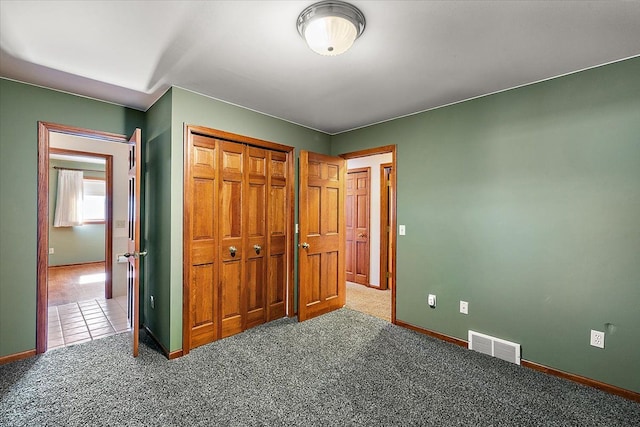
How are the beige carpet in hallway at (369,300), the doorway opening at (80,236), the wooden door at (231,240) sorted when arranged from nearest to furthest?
the wooden door at (231,240), the beige carpet in hallway at (369,300), the doorway opening at (80,236)

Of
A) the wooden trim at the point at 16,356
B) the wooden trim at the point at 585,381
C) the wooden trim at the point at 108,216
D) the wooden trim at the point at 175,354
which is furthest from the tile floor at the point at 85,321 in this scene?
the wooden trim at the point at 585,381

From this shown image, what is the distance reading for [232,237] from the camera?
3.07 metres

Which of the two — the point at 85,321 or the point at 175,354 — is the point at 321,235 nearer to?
the point at 175,354

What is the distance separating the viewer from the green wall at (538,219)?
2.13m

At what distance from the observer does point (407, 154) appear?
3369 millimetres

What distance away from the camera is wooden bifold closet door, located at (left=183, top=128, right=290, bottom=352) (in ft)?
9.07

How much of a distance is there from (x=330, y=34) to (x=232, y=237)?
2144 mm

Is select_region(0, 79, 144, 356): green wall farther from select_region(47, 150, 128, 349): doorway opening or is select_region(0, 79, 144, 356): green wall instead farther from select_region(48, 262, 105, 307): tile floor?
select_region(48, 262, 105, 307): tile floor

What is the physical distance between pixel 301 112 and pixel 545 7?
7.34 ft

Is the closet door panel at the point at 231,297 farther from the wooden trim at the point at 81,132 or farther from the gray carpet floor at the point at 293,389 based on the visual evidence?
the wooden trim at the point at 81,132

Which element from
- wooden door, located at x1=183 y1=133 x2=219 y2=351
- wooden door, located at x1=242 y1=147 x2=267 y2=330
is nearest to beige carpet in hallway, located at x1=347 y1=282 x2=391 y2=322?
wooden door, located at x1=242 y1=147 x2=267 y2=330

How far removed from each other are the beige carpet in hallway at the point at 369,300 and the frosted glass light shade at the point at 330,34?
304cm

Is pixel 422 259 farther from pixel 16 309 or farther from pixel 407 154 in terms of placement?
pixel 16 309

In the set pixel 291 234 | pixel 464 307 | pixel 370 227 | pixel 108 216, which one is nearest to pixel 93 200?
pixel 108 216
